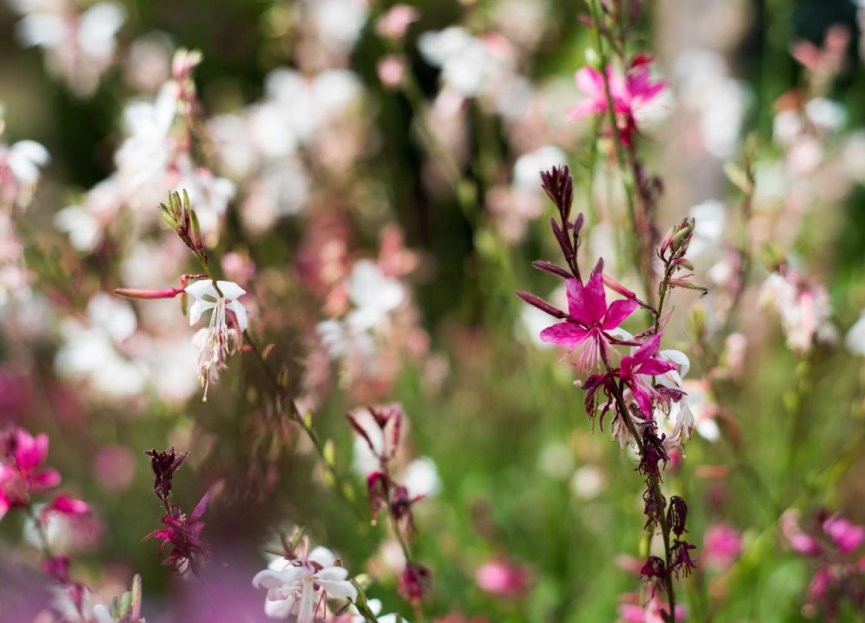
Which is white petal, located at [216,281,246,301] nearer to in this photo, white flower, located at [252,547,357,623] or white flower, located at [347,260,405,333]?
white flower, located at [252,547,357,623]

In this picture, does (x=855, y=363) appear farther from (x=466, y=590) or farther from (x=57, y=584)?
(x=57, y=584)

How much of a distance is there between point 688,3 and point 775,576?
1.30m

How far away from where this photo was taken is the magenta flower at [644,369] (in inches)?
27.5

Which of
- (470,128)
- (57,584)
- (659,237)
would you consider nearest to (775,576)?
(659,237)

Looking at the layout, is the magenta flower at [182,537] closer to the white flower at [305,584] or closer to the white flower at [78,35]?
the white flower at [305,584]

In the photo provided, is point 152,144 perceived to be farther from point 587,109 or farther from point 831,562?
point 831,562

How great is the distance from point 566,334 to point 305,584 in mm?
319

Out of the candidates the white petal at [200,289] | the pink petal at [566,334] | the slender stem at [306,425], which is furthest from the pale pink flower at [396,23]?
the pink petal at [566,334]

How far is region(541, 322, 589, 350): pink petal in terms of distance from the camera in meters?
0.73

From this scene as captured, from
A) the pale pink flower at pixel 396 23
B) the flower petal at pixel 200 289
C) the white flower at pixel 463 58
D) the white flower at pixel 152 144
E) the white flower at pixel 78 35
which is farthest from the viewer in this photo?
the white flower at pixel 78 35

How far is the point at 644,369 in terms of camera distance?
28.2 inches

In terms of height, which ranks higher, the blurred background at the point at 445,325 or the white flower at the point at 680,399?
the blurred background at the point at 445,325

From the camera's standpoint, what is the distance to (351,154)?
2273mm

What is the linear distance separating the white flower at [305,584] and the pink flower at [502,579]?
0.73 m
